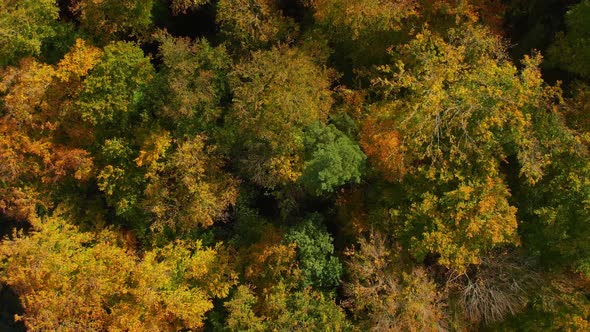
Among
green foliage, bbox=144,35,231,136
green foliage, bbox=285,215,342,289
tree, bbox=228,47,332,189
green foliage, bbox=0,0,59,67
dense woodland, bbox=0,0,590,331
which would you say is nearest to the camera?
dense woodland, bbox=0,0,590,331

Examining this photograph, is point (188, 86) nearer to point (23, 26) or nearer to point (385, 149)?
point (23, 26)

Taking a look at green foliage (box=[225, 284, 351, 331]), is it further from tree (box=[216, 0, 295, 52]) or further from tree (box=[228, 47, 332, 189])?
tree (box=[216, 0, 295, 52])

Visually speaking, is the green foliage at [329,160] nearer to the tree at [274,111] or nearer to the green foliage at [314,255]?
the tree at [274,111]

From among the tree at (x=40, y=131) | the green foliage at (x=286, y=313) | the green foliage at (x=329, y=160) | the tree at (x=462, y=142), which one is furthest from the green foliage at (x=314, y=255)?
the tree at (x=40, y=131)

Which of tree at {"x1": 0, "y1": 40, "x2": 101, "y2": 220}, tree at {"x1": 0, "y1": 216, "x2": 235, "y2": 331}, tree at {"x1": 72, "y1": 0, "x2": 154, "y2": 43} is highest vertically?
tree at {"x1": 72, "y1": 0, "x2": 154, "y2": 43}

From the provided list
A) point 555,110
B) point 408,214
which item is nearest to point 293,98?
point 408,214

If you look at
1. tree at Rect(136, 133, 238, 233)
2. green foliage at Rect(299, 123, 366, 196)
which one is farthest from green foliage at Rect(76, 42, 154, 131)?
green foliage at Rect(299, 123, 366, 196)

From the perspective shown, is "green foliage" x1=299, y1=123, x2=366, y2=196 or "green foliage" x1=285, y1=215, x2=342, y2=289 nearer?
"green foliage" x1=299, y1=123, x2=366, y2=196
